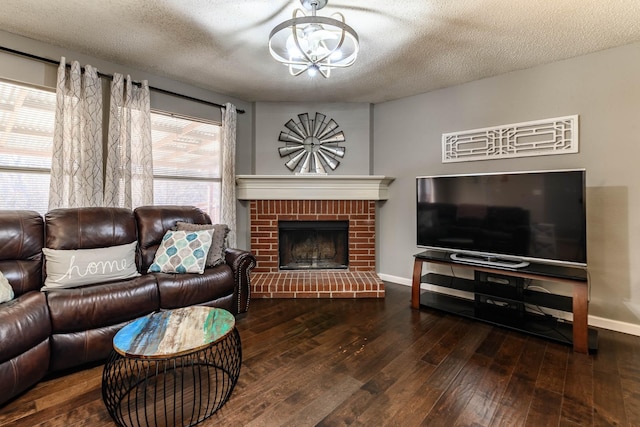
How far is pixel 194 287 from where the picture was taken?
245 centimetres

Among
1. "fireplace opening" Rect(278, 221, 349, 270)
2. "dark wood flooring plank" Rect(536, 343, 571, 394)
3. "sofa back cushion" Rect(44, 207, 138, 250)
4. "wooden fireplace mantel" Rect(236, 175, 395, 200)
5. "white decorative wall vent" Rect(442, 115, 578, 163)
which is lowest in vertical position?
"dark wood flooring plank" Rect(536, 343, 571, 394)

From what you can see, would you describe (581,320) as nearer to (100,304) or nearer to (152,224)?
(100,304)

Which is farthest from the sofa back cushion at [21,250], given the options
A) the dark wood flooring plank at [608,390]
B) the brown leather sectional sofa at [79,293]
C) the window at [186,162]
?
the dark wood flooring plank at [608,390]

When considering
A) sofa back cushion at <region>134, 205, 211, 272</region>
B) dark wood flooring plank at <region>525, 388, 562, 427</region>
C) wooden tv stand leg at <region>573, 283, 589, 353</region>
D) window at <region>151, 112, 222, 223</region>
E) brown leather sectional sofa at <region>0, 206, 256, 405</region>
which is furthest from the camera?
window at <region>151, 112, 222, 223</region>

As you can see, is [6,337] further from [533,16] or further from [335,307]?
[533,16]

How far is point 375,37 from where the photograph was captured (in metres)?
2.39

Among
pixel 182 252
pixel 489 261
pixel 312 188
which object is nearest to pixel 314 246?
pixel 312 188

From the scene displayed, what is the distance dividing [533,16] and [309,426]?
115 inches

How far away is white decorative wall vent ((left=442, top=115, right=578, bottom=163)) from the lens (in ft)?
8.90

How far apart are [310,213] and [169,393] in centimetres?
248

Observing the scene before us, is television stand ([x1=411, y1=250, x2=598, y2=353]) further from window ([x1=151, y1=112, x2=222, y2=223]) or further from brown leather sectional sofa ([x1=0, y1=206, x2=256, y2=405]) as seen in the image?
window ([x1=151, y1=112, x2=222, y2=223])

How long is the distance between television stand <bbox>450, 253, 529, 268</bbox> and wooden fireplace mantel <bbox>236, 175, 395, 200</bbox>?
1255 mm

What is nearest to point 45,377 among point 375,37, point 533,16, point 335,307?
point 335,307

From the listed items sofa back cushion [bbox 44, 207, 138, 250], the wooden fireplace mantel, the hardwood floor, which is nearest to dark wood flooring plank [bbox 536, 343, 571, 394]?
the hardwood floor
